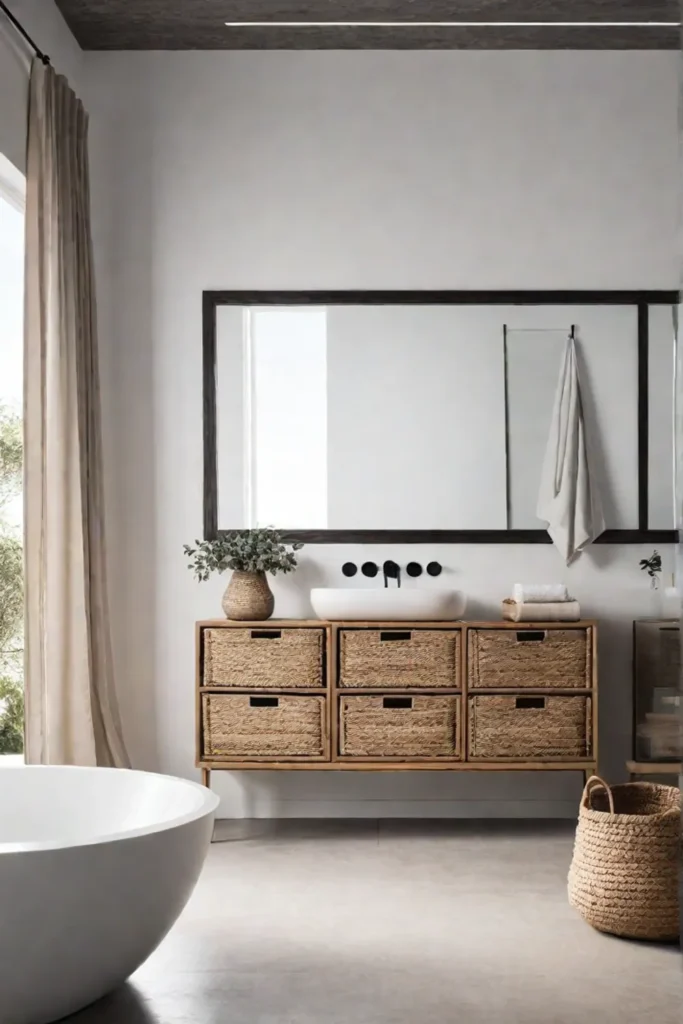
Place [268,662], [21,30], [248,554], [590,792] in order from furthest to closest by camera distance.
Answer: [248,554] < [268,662] < [21,30] < [590,792]

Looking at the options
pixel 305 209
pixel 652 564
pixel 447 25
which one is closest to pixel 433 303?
pixel 305 209

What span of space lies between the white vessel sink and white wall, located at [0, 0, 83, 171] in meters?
1.85

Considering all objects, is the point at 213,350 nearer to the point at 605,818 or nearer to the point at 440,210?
the point at 440,210

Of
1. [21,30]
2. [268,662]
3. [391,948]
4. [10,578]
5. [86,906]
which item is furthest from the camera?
[268,662]

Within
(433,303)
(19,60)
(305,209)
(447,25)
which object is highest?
(447,25)

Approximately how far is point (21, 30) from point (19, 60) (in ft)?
0.30

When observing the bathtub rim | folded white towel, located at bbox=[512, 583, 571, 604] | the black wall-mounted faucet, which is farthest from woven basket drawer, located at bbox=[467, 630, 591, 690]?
the bathtub rim

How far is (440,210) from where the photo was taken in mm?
4039

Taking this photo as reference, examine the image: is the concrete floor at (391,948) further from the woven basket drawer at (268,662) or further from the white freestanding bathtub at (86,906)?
the woven basket drawer at (268,662)

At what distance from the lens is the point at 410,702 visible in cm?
360

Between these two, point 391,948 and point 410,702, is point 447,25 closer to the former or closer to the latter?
point 410,702

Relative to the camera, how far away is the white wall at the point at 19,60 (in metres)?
3.17

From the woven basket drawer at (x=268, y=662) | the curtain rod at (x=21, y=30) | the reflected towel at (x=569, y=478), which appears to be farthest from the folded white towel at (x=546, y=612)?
the curtain rod at (x=21, y=30)

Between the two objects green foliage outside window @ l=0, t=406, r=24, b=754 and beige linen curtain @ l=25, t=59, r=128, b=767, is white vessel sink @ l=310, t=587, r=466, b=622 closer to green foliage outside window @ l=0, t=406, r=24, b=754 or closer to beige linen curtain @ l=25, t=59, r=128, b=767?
beige linen curtain @ l=25, t=59, r=128, b=767
